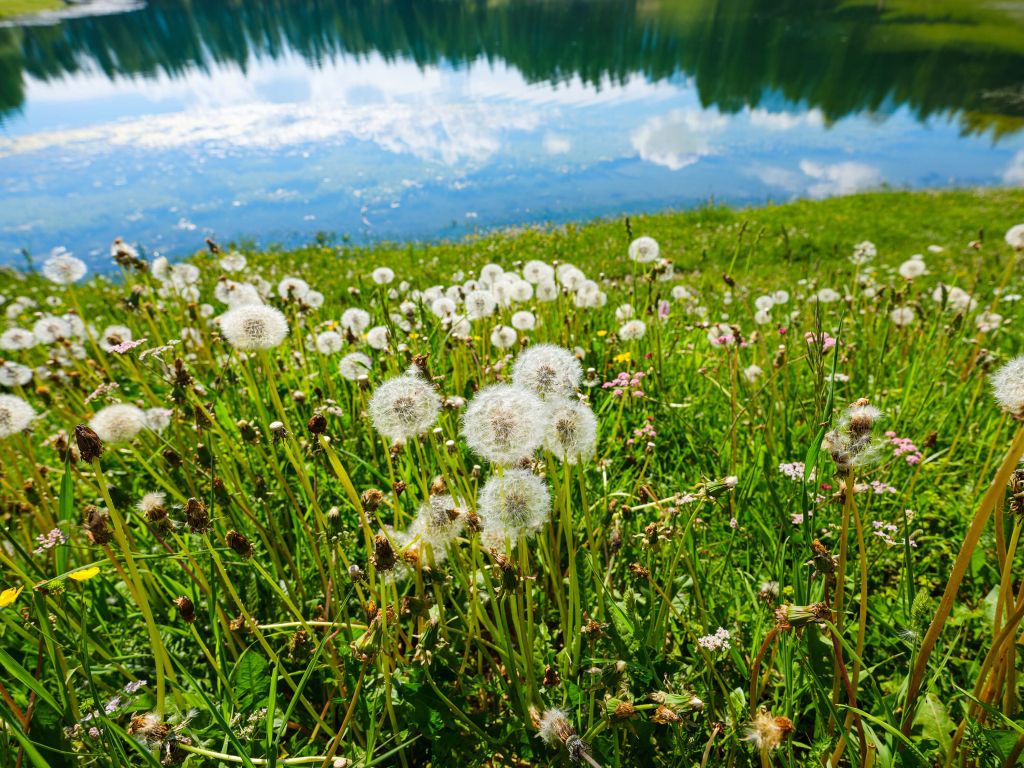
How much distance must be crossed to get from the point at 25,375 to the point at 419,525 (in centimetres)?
296

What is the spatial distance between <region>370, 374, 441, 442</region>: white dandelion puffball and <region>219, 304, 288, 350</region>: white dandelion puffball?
51cm

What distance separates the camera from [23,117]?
3241cm

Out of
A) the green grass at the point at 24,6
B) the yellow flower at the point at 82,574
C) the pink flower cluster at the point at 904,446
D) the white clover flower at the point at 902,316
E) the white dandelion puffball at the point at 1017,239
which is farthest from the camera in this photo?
the green grass at the point at 24,6

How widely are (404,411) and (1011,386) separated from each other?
141 centimetres

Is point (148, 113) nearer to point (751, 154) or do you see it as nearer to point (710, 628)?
point (751, 154)

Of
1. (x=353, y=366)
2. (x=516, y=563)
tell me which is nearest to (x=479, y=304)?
(x=353, y=366)

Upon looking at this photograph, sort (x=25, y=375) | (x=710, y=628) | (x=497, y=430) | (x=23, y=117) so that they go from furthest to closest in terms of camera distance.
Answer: (x=23, y=117)
(x=25, y=375)
(x=710, y=628)
(x=497, y=430)

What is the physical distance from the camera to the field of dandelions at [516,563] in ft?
4.04

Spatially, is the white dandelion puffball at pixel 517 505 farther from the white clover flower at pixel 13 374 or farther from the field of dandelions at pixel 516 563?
the white clover flower at pixel 13 374

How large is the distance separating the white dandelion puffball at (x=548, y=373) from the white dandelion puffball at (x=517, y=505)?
27 centimetres

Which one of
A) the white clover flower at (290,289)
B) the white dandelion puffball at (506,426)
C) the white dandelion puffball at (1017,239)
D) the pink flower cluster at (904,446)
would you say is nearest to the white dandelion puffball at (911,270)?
the white dandelion puffball at (1017,239)

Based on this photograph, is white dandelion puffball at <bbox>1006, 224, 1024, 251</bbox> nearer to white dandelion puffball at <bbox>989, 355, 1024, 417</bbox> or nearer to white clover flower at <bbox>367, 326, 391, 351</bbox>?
white dandelion puffball at <bbox>989, 355, 1024, 417</bbox>

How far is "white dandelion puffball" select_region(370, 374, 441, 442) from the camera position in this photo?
1487mm

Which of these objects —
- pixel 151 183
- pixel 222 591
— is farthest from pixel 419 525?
pixel 151 183
